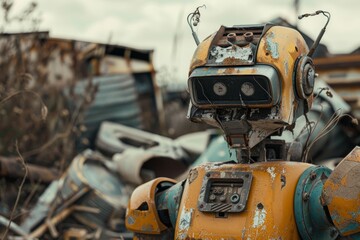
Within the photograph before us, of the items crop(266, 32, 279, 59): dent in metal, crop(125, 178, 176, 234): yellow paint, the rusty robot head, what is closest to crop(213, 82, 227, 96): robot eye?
the rusty robot head

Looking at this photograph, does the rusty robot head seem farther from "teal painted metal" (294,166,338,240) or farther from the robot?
"teal painted metal" (294,166,338,240)

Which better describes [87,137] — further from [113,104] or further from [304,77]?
[304,77]

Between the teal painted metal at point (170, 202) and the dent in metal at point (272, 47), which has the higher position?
the dent in metal at point (272, 47)

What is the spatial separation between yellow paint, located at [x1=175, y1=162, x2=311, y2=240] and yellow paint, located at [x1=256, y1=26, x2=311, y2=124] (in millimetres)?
204

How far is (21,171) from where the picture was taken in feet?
21.3

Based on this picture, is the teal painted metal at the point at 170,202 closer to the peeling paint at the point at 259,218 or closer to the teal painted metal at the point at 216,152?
the peeling paint at the point at 259,218

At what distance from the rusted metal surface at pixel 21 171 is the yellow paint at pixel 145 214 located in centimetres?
236

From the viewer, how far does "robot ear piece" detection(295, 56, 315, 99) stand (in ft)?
11.0

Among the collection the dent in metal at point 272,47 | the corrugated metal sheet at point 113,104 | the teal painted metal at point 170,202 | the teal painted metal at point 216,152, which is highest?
the dent in metal at point 272,47

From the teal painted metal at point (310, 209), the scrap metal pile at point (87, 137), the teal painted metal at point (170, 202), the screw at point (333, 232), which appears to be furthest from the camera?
the scrap metal pile at point (87, 137)

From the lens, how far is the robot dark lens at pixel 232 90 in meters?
3.25

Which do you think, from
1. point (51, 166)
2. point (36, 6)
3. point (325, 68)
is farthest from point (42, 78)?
point (325, 68)

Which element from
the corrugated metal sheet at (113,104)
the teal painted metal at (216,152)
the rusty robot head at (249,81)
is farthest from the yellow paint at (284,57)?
the corrugated metal sheet at (113,104)

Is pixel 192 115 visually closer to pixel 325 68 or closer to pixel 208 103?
pixel 208 103
